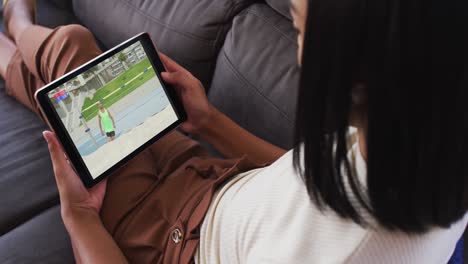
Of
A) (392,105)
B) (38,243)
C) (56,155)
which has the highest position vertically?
(392,105)

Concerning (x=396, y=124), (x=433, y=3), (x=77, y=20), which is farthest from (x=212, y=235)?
(x=77, y=20)

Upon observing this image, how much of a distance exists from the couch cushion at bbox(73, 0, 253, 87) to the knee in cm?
19

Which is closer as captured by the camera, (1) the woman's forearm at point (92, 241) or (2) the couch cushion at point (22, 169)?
(1) the woman's forearm at point (92, 241)

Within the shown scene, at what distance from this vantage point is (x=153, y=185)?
911 mm

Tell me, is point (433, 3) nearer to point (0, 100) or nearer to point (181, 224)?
point (181, 224)

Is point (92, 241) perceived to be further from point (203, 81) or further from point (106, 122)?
point (203, 81)

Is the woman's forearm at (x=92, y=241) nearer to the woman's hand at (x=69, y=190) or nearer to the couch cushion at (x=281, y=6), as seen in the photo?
the woman's hand at (x=69, y=190)

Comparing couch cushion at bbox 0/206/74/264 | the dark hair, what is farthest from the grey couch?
the dark hair

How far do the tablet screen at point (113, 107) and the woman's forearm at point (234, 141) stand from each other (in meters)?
0.11

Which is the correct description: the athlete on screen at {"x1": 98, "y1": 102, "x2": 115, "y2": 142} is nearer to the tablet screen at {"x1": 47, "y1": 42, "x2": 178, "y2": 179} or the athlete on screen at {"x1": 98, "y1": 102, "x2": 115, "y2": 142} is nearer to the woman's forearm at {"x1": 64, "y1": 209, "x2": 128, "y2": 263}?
the tablet screen at {"x1": 47, "y1": 42, "x2": 178, "y2": 179}

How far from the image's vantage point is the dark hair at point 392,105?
0.40m

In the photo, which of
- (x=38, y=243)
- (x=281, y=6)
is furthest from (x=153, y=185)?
(x=281, y=6)

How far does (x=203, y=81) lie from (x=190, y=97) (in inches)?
8.0

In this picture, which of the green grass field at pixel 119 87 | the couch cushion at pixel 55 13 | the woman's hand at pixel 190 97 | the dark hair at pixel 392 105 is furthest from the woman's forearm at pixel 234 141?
the couch cushion at pixel 55 13
